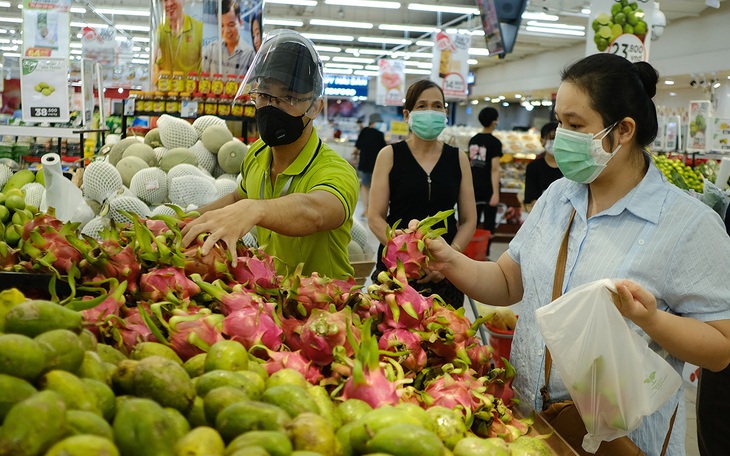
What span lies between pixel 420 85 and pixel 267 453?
10.8 feet

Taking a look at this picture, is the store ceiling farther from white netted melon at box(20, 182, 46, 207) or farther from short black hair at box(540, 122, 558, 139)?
white netted melon at box(20, 182, 46, 207)

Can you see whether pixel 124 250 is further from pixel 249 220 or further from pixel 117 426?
pixel 117 426

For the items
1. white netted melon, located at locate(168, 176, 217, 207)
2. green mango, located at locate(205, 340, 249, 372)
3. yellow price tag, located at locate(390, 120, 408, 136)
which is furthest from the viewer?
yellow price tag, located at locate(390, 120, 408, 136)

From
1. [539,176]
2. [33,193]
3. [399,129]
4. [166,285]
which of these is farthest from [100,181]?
[399,129]

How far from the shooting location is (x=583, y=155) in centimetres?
192

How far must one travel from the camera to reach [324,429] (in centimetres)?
106

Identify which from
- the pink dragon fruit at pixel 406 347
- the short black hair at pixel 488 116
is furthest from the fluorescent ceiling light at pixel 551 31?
the pink dragon fruit at pixel 406 347

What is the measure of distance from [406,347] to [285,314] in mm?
330

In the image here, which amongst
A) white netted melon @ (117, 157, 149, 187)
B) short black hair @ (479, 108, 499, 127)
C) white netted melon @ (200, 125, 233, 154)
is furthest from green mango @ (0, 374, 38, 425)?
short black hair @ (479, 108, 499, 127)

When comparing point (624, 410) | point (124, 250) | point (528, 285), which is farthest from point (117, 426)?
point (528, 285)

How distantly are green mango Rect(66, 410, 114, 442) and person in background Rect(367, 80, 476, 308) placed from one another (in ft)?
9.00

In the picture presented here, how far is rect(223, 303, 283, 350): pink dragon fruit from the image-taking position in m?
1.49

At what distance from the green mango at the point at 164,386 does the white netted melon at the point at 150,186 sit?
265 cm

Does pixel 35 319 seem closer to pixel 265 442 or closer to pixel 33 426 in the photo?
pixel 33 426
